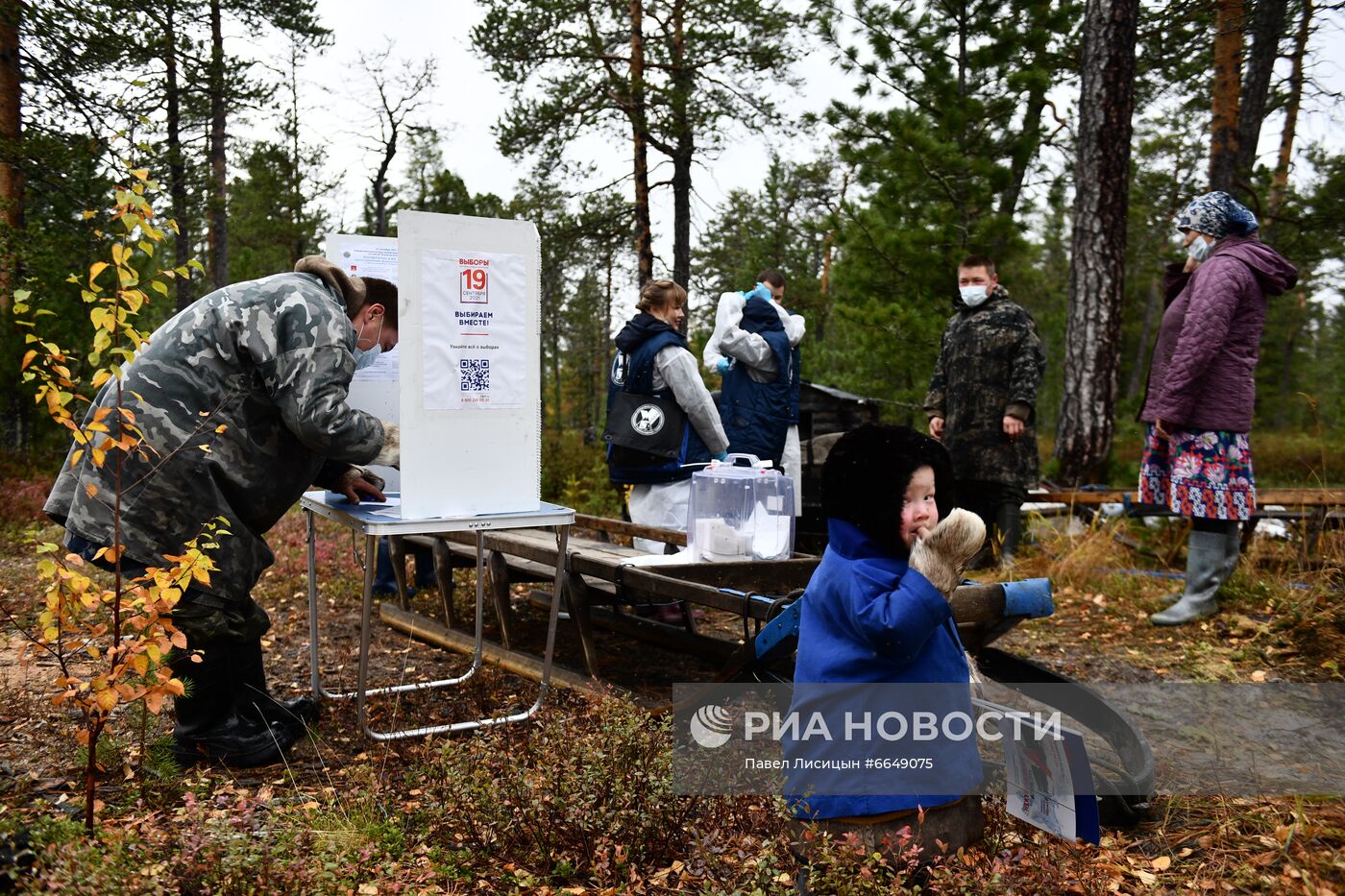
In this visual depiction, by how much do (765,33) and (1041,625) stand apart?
1194 centimetres

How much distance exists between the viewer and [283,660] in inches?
207

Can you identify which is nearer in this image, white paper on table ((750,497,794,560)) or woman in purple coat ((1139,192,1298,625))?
white paper on table ((750,497,794,560))

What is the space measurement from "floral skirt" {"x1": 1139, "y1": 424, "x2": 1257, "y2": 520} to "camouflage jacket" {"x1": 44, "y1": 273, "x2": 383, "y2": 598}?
4166 millimetres

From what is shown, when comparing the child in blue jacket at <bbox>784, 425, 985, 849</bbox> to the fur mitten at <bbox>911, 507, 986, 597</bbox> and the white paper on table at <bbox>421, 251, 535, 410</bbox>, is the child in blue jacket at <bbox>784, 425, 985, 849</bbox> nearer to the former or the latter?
the fur mitten at <bbox>911, 507, 986, 597</bbox>

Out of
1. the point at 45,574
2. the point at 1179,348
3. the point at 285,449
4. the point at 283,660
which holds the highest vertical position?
the point at 1179,348

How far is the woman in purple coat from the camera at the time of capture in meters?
5.14

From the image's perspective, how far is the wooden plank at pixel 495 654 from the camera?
4.04m

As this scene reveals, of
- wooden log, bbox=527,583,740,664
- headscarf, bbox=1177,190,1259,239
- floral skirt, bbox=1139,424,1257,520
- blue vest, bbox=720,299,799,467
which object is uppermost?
headscarf, bbox=1177,190,1259,239

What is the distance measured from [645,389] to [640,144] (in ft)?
39.4

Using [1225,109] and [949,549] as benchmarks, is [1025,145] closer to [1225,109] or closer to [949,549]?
[1225,109]

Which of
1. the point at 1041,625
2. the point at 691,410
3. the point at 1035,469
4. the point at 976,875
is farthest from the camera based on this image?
the point at 1035,469

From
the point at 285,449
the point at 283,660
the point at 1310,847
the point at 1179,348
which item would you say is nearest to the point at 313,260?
the point at 285,449

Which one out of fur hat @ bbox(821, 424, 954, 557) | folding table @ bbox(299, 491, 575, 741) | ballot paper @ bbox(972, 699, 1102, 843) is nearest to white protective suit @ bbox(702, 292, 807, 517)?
folding table @ bbox(299, 491, 575, 741)

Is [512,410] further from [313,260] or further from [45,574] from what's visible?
[45,574]
